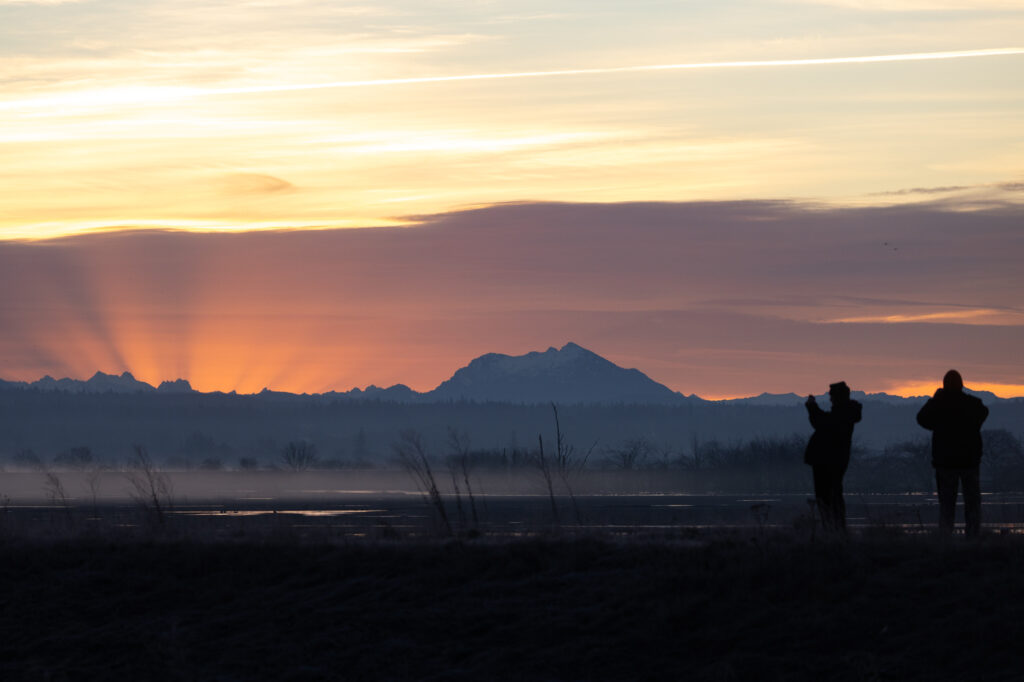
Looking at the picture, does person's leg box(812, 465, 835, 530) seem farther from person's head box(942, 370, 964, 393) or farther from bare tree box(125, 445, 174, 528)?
bare tree box(125, 445, 174, 528)

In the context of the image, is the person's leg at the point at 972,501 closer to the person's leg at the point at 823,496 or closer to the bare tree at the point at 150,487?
the person's leg at the point at 823,496

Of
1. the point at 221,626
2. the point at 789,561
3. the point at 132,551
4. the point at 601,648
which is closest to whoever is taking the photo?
the point at 601,648

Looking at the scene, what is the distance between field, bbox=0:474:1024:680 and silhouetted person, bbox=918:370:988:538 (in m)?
0.86

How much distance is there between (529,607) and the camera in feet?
58.1

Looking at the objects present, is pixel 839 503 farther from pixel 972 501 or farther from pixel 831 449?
pixel 972 501

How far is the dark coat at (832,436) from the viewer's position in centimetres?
1977

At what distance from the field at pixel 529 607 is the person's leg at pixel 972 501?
67 centimetres

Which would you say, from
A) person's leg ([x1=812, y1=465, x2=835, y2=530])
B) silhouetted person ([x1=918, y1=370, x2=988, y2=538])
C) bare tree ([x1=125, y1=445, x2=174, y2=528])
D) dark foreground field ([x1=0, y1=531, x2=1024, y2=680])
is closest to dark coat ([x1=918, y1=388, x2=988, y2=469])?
silhouetted person ([x1=918, y1=370, x2=988, y2=538])

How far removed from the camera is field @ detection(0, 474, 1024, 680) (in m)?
15.4

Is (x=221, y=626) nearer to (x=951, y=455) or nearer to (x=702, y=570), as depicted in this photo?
(x=702, y=570)

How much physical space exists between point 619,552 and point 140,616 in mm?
6629

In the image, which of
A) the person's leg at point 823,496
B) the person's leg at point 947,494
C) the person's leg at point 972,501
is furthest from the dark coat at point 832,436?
the person's leg at point 972,501

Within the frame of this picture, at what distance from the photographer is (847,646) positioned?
50.1 ft

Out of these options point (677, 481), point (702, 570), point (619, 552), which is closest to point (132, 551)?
point (619, 552)
